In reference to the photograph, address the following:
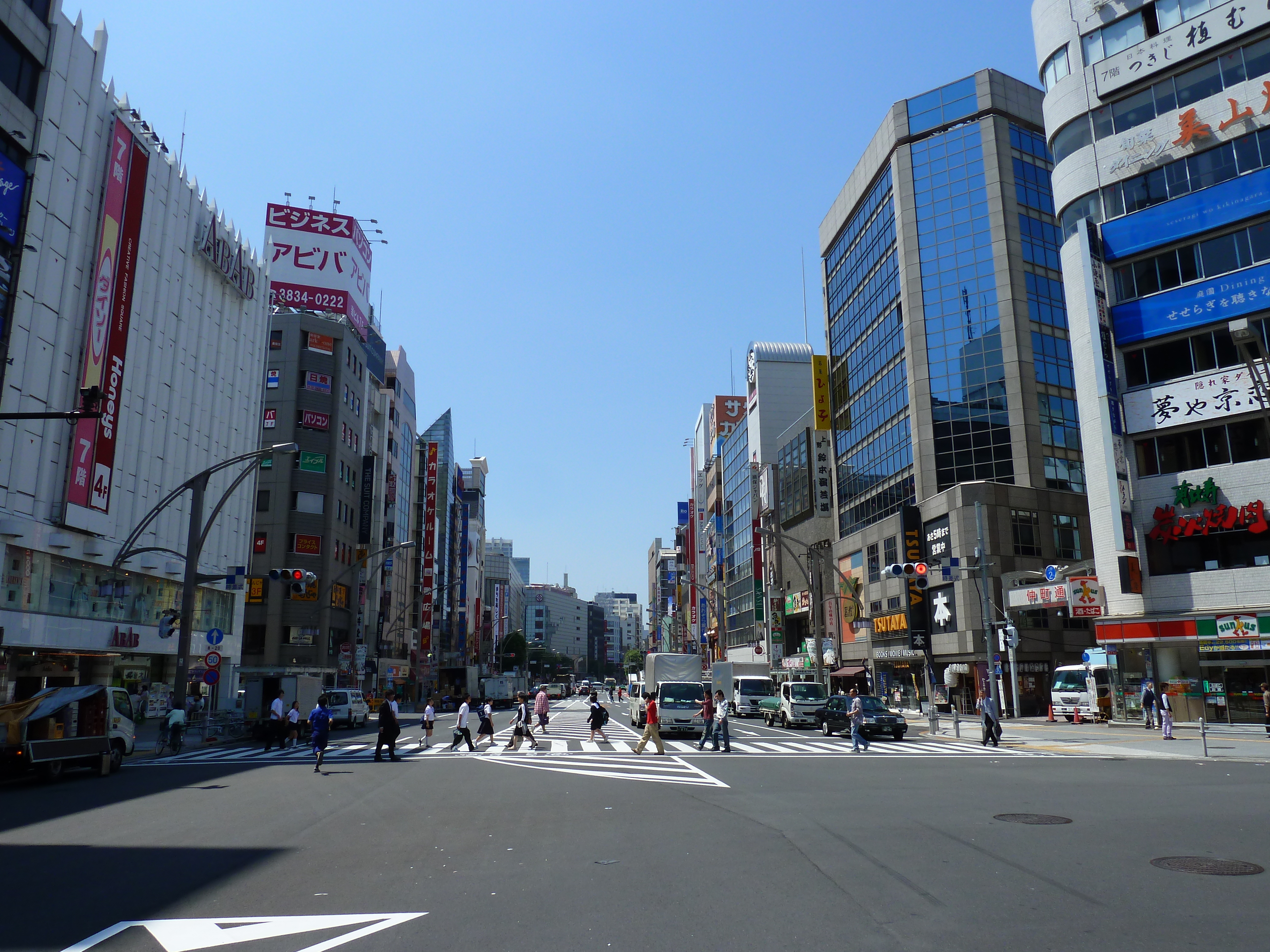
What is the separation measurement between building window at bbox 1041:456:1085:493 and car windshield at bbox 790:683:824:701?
20.6 metres

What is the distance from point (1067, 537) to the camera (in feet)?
168

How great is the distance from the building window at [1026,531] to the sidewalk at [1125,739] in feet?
36.8

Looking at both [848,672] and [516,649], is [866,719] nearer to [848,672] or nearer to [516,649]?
[848,672]

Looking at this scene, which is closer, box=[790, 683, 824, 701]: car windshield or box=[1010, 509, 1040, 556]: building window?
box=[790, 683, 824, 701]: car windshield

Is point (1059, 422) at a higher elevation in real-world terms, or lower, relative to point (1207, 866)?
higher

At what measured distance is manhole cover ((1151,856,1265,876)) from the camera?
29.7 feet

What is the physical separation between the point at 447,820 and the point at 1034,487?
4512 cm

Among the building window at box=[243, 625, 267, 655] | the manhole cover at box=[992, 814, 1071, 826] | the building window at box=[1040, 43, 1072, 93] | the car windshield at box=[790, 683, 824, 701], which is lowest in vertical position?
the manhole cover at box=[992, 814, 1071, 826]

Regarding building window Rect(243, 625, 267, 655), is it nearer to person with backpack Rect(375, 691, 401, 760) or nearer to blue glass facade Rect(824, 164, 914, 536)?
blue glass facade Rect(824, 164, 914, 536)

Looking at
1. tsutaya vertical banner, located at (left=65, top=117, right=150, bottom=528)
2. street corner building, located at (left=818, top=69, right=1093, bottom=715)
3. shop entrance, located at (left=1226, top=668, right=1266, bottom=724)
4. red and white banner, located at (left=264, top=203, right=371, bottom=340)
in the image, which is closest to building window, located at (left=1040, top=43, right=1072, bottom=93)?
street corner building, located at (left=818, top=69, right=1093, bottom=715)

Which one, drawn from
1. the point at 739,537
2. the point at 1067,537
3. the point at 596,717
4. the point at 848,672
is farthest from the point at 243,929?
the point at 739,537

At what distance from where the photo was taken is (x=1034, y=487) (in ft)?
166

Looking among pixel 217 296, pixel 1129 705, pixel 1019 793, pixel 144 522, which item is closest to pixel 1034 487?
pixel 1129 705

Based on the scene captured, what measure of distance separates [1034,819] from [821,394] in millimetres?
60186
